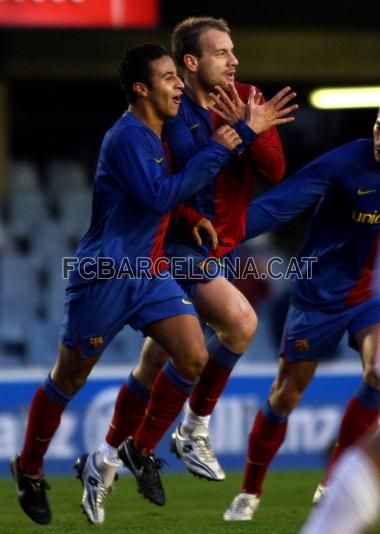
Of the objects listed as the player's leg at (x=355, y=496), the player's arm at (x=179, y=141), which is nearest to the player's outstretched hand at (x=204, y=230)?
the player's arm at (x=179, y=141)

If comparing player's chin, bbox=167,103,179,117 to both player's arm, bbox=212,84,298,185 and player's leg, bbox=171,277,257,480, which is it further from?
player's leg, bbox=171,277,257,480

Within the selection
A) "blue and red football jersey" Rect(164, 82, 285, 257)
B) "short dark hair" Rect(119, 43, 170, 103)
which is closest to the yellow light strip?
"blue and red football jersey" Rect(164, 82, 285, 257)

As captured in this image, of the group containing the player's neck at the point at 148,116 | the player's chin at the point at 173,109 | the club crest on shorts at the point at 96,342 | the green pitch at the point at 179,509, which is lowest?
the green pitch at the point at 179,509

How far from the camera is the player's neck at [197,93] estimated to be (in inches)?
234

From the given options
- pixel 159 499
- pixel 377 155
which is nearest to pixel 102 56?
pixel 377 155

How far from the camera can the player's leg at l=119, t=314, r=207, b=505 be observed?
551 cm

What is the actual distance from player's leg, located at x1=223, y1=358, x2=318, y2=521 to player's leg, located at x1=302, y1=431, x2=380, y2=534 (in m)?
3.06

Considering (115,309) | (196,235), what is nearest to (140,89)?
(196,235)

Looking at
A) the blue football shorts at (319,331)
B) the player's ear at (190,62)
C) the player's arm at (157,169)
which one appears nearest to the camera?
the player's arm at (157,169)

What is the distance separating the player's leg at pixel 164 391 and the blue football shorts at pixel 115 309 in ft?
0.17

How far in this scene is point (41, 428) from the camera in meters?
5.91

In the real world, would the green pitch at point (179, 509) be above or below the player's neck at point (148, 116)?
below

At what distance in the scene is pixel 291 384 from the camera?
6.44 meters

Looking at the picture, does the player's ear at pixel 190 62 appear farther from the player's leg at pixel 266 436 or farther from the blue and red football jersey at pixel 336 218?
the player's leg at pixel 266 436
